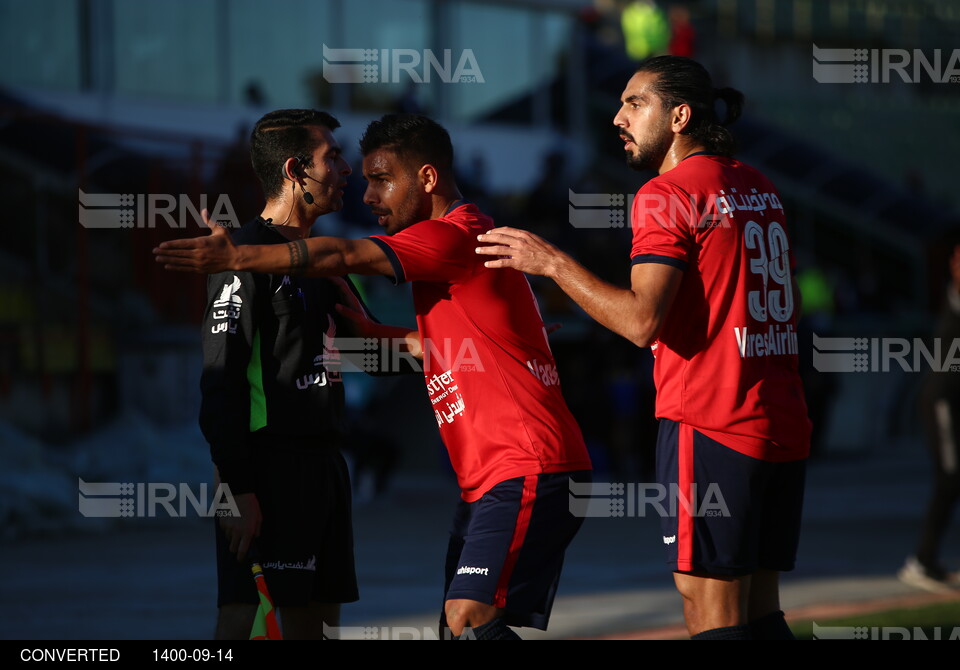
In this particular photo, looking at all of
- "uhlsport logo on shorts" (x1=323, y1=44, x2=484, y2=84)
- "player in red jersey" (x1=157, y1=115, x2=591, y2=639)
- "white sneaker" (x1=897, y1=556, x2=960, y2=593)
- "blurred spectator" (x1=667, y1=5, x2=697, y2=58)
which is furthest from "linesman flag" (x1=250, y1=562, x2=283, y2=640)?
"blurred spectator" (x1=667, y1=5, x2=697, y2=58)

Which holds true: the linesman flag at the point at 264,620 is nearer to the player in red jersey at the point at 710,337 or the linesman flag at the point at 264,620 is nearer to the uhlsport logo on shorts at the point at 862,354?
the player in red jersey at the point at 710,337

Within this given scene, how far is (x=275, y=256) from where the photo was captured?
4121 millimetres

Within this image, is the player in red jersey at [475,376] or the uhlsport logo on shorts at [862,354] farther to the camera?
the uhlsport logo on shorts at [862,354]

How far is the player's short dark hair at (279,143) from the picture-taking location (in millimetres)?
4777

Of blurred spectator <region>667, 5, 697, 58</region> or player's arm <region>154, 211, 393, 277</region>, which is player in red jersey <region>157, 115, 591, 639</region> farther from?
blurred spectator <region>667, 5, 697, 58</region>

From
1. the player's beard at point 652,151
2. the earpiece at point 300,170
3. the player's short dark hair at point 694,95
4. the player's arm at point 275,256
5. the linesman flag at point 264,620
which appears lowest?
the linesman flag at point 264,620

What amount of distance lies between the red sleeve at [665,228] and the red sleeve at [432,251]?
1.91ft

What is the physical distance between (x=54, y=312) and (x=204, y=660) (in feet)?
28.8

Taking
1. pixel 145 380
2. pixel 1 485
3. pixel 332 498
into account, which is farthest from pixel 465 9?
pixel 332 498

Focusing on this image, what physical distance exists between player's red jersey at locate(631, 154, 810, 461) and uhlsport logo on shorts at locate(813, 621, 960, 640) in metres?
2.84

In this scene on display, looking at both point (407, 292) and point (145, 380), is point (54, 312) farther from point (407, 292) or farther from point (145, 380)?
point (407, 292)

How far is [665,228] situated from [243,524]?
1704mm

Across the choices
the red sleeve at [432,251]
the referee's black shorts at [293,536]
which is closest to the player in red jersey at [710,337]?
the red sleeve at [432,251]

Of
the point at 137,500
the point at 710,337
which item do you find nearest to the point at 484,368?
the point at 710,337
